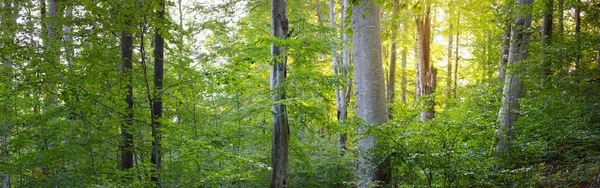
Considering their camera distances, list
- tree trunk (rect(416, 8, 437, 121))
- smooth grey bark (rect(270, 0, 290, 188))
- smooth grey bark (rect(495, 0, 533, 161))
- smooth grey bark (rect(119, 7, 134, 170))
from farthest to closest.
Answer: tree trunk (rect(416, 8, 437, 121)) < smooth grey bark (rect(270, 0, 290, 188)) < smooth grey bark (rect(495, 0, 533, 161)) < smooth grey bark (rect(119, 7, 134, 170))

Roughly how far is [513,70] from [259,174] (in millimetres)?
5603

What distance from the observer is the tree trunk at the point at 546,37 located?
667 cm

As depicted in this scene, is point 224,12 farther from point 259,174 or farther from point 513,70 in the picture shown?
point 513,70

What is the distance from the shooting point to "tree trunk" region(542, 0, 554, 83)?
21.9ft

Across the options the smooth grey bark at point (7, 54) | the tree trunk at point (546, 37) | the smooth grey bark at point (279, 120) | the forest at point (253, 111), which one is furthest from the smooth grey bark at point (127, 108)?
the tree trunk at point (546, 37)

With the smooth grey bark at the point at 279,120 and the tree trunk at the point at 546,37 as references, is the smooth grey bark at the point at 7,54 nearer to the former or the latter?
the smooth grey bark at the point at 279,120

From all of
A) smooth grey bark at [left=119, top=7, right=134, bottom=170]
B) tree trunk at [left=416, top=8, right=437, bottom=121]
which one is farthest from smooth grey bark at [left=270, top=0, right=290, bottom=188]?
tree trunk at [left=416, top=8, right=437, bottom=121]

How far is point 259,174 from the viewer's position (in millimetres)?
9617

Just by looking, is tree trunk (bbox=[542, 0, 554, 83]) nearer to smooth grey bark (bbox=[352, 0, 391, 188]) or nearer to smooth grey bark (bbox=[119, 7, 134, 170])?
smooth grey bark (bbox=[352, 0, 391, 188])

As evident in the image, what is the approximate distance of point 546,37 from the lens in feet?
27.6

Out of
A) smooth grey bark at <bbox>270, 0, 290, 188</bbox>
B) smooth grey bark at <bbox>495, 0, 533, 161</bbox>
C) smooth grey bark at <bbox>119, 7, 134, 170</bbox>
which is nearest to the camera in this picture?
smooth grey bark at <bbox>119, 7, 134, 170</bbox>

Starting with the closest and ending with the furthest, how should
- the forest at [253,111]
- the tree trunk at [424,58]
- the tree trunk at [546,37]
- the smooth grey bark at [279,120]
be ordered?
the forest at [253,111]
the tree trunk at [546,37]
the smooth grey bark at [279,120]
the tree trunk at [424,58]

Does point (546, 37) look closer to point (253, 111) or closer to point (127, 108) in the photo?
point (253, 111)

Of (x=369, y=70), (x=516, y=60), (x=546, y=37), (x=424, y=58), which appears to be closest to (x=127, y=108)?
(x=369, y=70)
